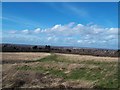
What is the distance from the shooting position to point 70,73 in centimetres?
6031

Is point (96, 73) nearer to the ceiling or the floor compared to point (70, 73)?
nearer to the ceiling

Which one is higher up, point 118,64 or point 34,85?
point 118,64

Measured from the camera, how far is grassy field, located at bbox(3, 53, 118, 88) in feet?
175

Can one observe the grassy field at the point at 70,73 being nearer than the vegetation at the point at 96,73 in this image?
No

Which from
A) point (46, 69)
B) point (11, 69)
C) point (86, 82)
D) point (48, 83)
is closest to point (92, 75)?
point (86, 82)

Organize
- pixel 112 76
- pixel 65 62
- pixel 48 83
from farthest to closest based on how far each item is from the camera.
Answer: pixel 65 62
pixel 48 83
pixel 112 76

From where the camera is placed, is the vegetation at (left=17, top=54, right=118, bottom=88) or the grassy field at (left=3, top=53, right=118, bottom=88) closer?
the vegetation at (left=17, top=54, right=118, bottom=88)

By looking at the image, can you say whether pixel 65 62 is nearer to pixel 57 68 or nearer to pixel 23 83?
pixel 57 68

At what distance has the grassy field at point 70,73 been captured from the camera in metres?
53.4

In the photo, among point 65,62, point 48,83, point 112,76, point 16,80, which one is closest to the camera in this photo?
point 112,76

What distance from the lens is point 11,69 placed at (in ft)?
230

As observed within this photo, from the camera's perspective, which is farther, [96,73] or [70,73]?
[70,73]

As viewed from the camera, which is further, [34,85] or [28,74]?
[28,74]

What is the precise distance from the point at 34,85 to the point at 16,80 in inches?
232
